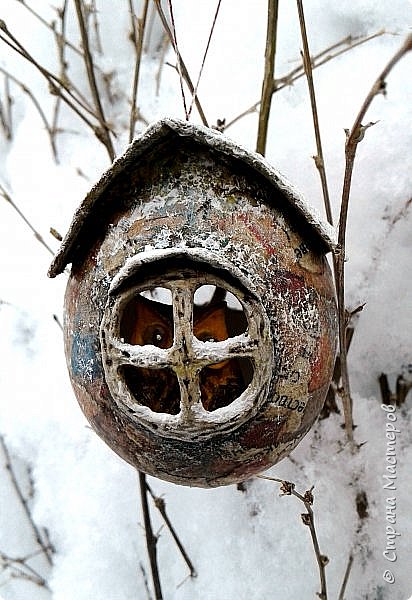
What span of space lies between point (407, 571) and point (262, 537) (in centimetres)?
32

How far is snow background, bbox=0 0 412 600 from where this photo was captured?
153cm

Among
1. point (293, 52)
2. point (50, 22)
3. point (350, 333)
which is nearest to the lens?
point (350, 333)

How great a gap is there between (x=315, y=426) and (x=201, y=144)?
0.83 m

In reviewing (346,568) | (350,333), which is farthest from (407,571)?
(350,333)

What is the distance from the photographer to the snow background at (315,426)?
1533 mm

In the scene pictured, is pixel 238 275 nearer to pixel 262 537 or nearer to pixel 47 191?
pixel 262 537

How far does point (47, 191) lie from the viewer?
6.10 ft

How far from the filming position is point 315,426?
1.59 meters

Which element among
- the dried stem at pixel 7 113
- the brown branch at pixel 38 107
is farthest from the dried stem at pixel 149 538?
the dried stem at pixel 7 113

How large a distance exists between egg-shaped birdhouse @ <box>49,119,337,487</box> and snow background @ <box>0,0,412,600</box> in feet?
1.69

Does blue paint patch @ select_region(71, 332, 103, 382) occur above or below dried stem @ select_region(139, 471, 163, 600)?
above

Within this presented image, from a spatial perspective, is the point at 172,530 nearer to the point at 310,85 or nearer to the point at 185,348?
the point at 185,348

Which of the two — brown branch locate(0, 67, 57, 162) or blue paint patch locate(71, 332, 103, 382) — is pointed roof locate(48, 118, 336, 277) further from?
brown branch locate(0, 67, 57, 162)

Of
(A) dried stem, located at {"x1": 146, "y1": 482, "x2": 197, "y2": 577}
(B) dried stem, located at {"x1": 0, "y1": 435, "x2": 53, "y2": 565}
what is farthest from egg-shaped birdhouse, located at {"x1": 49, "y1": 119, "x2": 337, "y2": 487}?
(B) dried stem, located at {"x1": 0, "y1": 435, "x2": 53, "y2": 565}
